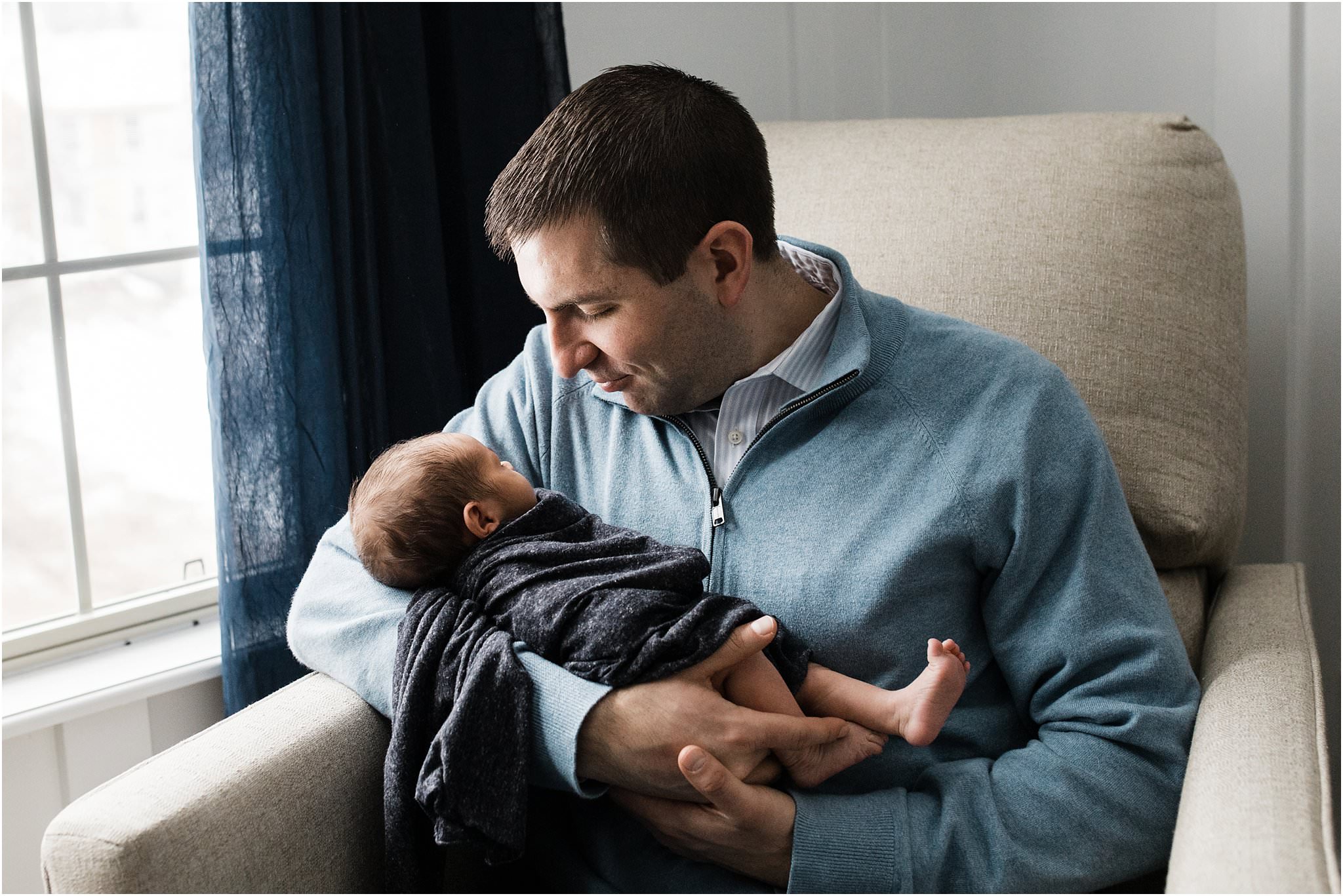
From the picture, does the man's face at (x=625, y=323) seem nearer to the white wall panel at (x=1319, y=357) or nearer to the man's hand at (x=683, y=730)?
the man's hand at (x=683, y=730)

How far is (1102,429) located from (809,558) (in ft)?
1.36

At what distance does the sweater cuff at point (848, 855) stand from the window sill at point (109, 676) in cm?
98

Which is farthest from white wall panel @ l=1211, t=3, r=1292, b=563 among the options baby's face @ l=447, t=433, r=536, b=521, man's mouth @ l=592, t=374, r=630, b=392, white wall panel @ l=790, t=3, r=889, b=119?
baby's face @ l=447, t=433, r=536, b=521

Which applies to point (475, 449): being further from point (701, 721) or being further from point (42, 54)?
point (42, 54)

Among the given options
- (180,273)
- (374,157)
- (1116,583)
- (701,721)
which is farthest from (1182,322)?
(180,273)

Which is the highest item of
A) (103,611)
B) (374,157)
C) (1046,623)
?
(374,157)

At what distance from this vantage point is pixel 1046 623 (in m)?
1.12

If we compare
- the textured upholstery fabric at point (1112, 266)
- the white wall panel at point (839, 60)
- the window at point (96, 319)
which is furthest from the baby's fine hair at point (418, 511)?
the white wall panel at point (839, 60)

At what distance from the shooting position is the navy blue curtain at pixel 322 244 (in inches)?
60.6

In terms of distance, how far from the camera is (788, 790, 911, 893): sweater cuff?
3.52ft

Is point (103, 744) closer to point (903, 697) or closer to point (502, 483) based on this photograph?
point (502, 483)

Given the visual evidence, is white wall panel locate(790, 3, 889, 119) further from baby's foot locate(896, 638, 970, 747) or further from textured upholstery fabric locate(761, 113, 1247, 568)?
baby's foot locate(896, 638, 970, 747)

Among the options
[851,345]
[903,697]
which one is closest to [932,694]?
[903,697]

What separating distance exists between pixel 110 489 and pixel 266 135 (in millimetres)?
607
